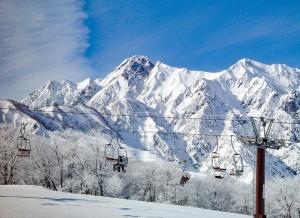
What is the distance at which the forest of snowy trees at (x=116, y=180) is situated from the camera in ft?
378

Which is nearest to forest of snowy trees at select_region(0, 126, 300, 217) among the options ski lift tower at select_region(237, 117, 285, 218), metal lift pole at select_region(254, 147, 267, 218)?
ski lift tower at select_region(237, 117, 285, 218)

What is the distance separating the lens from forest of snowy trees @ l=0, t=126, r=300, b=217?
115312 millimetres

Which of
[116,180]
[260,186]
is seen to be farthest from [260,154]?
[116,180]

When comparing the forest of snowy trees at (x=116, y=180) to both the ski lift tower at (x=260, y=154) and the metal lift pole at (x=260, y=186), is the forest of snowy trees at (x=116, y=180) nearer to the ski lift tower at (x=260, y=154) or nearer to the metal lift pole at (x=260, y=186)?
the ski lift tower at (x=260, y=154)

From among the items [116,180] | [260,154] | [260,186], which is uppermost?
[260,154]

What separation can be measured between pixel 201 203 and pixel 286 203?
22643mm

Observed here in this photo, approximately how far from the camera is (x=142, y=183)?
457 feet

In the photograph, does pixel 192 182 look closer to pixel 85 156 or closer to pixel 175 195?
pixel 175 195

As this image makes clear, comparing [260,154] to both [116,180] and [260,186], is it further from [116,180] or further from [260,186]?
[116,180]

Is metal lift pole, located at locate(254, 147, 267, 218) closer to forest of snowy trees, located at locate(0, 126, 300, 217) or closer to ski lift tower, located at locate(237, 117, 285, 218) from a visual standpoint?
ski lift tower, located at locate(237, 117, 285, 218)

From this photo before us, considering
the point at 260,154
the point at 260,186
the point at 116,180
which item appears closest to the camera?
the point at 260,186

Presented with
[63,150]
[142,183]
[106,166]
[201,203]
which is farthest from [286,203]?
[63,150]

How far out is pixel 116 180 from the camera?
125812 millimetres

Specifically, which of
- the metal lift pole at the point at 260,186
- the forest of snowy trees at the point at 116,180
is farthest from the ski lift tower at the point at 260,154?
the forest of snowy trees at the point at 116,180
